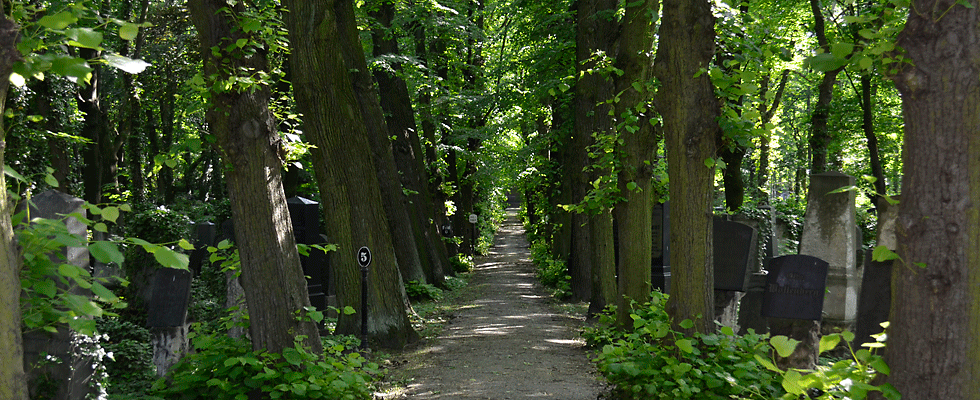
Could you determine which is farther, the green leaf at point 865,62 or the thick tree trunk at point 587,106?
the thick tree trunk at point 587,106

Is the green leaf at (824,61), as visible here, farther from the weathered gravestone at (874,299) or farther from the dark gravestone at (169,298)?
the dark gravestone at (169,298)

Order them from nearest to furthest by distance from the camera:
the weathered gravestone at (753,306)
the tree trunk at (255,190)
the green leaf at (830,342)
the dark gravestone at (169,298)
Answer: the green leaf at (830,342)
the tree trunk at (255,190)
the dark gravestone at (169,298)
the weathered gravestone at (753,306)

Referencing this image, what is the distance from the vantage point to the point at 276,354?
6.05m

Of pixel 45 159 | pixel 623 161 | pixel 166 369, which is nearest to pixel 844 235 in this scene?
pixel 623 161

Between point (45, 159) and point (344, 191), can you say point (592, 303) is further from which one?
point (45, 159)

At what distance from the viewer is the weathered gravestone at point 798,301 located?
7.00 m

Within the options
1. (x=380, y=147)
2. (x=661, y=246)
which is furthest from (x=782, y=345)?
(x=380, y=147)

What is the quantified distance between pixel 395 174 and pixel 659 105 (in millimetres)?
11235

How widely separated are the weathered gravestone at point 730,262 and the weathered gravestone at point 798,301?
144cm

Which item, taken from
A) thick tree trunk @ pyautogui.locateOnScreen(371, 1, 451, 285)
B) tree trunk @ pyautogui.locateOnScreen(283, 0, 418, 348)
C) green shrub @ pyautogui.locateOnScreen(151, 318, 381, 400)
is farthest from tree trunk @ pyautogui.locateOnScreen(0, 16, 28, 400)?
thick tree trunk @ pyautogui.locateOnScreen(371, 1, 451, 285)

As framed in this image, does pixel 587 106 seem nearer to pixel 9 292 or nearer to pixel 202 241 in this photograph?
pixel 202 241

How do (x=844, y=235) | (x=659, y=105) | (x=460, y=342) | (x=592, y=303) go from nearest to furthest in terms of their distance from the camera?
1. (x=659, y=105)
2. (x=844, y=235)
3. (x=460, y=342)
4. (x=592, y=303)

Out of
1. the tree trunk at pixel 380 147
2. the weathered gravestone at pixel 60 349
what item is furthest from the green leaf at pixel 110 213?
the tree trunk at pixel 380 147

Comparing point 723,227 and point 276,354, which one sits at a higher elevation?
point 723,227
